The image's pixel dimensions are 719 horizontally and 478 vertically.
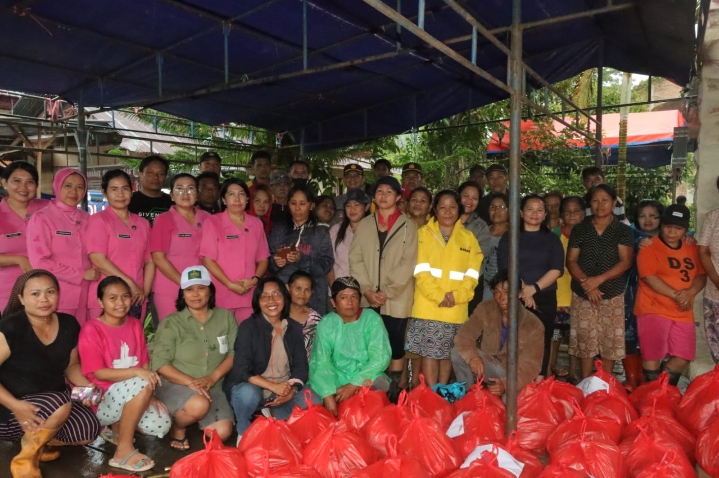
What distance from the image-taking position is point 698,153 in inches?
177

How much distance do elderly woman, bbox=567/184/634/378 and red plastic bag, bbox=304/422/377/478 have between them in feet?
8.06

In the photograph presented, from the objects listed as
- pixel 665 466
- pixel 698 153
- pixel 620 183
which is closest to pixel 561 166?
pixel 620 183

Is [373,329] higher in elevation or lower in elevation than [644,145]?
lower

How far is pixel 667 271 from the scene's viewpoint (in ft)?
13.8

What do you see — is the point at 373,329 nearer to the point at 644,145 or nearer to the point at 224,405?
the point at 224,405

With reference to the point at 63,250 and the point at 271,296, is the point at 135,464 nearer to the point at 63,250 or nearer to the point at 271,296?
the point at 271,296

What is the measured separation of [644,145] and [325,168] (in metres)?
6.86

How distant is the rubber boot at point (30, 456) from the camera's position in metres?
2.93

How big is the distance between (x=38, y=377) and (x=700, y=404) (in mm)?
3881

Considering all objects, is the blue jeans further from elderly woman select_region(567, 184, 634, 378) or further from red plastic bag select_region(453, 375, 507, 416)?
elderly woman select_region(567, 184, 634, 378)

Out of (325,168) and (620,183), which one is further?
(325,168)

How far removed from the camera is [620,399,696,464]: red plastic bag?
296 centimetres

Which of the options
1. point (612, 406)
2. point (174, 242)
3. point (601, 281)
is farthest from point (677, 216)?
point (174, 242)

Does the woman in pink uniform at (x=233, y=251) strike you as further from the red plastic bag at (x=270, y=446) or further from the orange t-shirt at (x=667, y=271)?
the orange t-shirt at (x=667, y=271)
